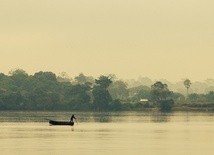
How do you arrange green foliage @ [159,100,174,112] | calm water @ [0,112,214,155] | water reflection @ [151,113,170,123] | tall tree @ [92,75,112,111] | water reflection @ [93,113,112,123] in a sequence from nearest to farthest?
calm water @ [0,112,214,155]
water reflection @ [93,113,112,123]
water reflection @ [151,113,170,123]
tall tree @ [92,75,112,111]
green foliage @ [159,100,174,112]

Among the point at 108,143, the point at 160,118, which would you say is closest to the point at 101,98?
the point at 160,118

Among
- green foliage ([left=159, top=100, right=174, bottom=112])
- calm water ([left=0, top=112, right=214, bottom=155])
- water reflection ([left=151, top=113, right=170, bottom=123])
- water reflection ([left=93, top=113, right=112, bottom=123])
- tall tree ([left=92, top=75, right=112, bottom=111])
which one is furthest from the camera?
green foliage ([left=159, top=100, right=174, bottom=112])

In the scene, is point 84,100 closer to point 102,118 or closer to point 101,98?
point 101,98

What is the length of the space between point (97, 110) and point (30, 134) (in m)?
89.0

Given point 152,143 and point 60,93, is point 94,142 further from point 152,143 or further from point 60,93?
point 60,93

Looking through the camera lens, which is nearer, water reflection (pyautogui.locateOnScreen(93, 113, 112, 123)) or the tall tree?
water reflection (pyautogui.locateOnScreen(93, 113, 112, 123))

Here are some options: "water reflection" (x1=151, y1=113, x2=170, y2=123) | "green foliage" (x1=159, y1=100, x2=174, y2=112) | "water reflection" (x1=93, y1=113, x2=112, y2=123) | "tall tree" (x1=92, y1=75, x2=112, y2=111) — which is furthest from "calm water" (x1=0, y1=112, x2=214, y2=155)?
"green foliage" (x1=159, y1=100, x2=174, y2=112)

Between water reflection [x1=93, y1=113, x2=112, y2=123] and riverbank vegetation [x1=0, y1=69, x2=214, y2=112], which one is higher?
riverbank vegetation [x1=0, y1=69, x2=214, y2=112]

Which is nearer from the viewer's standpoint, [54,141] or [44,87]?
[54,141]

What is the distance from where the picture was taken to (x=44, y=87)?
552 feet

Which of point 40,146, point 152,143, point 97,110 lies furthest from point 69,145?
point 97,110

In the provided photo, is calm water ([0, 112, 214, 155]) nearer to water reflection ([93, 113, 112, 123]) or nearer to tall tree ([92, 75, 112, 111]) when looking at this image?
water reflection ([93, 113, 112, 123])

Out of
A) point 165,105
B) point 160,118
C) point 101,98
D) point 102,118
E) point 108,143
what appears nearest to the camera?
point 108,143

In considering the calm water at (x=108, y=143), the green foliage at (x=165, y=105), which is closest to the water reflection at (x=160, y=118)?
the calm water at (x=108, y=143)
